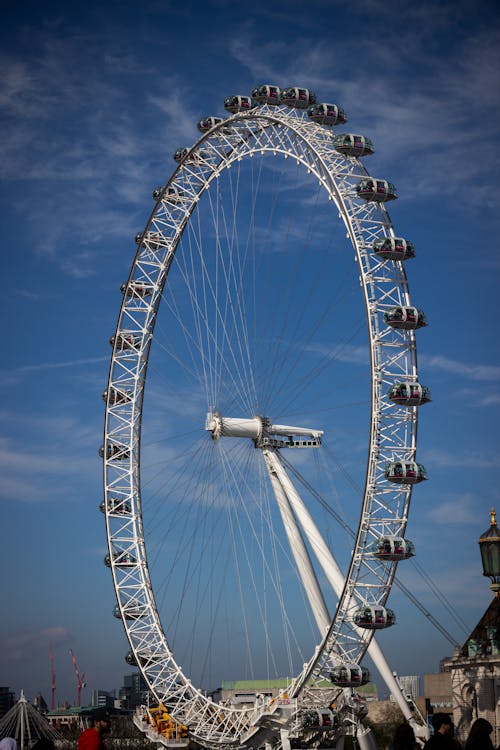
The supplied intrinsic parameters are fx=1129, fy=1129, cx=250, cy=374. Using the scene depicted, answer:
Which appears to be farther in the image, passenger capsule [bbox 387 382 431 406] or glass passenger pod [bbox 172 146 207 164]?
glass passenger pod [bbox 172 146 207 164]

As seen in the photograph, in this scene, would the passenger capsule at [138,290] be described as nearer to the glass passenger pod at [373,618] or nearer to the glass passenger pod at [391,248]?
the glass passenger pod at [391,248]

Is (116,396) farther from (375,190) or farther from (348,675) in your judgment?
(348,675)

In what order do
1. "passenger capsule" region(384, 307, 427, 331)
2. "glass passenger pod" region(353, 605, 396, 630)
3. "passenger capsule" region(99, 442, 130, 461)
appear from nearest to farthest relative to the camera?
"glass passenger pod" region(353, 605, 396, 630) → "passenger capsule" region(384, 307, 427, 331) → "passenger capsule" region(99, 442, 130, 461)

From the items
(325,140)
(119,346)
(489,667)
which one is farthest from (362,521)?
(119,346)

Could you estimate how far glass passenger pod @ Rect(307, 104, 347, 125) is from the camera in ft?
183

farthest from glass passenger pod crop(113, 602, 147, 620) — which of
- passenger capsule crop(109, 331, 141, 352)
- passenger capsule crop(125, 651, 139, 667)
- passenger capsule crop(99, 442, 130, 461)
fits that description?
passenger capsule crop(109, 331, 141, 352)

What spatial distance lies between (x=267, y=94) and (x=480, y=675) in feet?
98.7

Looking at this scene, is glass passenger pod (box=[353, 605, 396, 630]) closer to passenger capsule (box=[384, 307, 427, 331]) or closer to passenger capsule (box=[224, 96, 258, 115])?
passenger capsule (box=[384, 307, 427, 331])

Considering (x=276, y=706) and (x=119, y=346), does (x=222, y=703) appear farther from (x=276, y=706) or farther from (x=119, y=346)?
(x=119, y=346)

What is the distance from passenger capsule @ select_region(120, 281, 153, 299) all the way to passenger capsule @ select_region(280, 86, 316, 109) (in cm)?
1579

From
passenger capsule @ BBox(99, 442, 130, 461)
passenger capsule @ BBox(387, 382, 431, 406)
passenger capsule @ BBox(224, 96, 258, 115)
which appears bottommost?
passenger capsule @ BBox(387, 382, 431, 406)

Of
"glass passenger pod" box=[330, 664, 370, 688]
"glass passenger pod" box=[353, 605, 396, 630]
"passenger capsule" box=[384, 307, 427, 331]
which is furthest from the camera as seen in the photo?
"passenger capsule" box=[384, 307, 427, 331]

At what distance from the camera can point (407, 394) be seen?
4750cm

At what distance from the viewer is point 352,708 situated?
49.9 m
